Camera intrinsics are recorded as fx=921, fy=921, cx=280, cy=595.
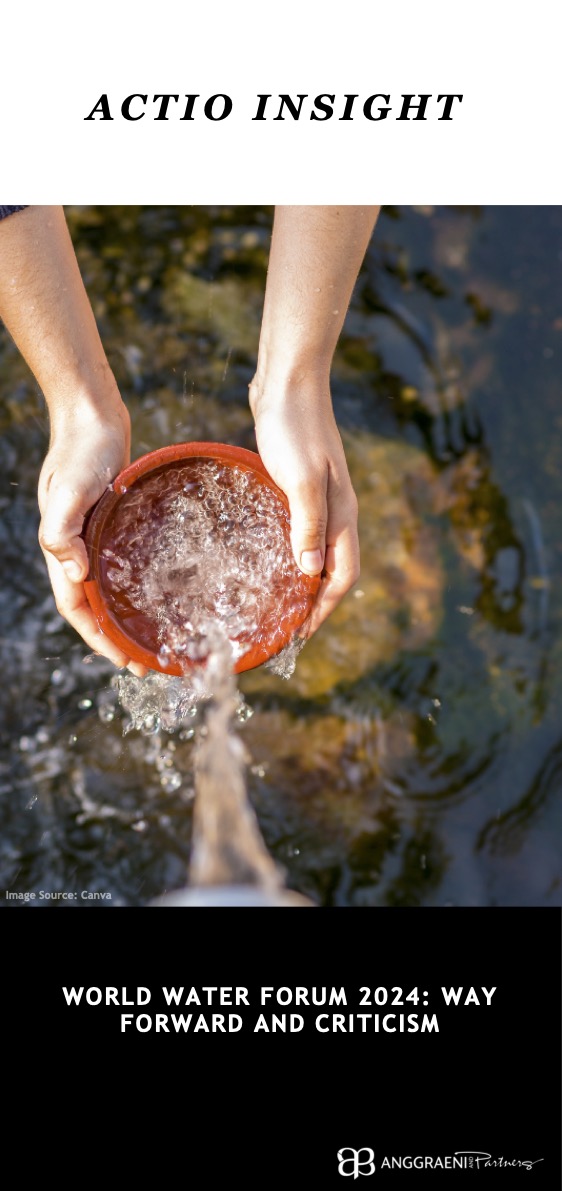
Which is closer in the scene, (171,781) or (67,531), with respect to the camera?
(67,531)

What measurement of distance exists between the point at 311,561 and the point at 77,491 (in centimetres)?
48

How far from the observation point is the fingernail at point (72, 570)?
176 centimetres

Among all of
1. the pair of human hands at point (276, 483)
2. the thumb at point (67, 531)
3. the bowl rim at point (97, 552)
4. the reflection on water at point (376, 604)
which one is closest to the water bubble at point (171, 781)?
the reflection on water at point (376, 604)

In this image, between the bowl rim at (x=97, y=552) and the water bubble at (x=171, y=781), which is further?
the water bubble at (x=171, y=781)

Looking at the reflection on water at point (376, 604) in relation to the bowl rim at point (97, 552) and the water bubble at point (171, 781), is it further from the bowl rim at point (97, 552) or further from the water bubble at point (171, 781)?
the bowl rim at point (97, 552)

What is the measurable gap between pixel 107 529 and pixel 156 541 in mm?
100

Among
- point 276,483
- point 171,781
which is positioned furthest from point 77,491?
point 171,781

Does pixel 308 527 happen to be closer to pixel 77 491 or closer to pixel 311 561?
pixel 311 561

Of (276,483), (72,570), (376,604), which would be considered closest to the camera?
(72,570)

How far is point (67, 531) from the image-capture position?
1788 millimetres

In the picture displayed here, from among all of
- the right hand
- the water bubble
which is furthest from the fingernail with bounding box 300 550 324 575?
the water bubble

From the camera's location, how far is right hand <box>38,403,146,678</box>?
70.3 inches
